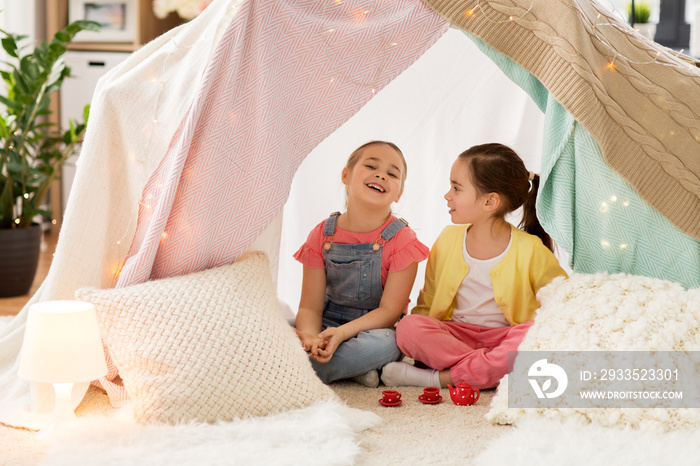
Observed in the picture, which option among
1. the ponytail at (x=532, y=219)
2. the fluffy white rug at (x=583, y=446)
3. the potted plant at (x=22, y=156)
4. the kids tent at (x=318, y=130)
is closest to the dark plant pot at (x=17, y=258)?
the potted plant at (x=22, y=156)

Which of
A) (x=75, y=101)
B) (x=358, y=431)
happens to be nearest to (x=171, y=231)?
(x=358, y=431)

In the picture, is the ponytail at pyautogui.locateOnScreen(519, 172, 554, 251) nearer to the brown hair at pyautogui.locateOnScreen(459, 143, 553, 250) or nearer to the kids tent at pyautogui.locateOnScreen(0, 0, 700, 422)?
the brown hair at pyautogui.locateOnScreen(459, 143, 553, 250)

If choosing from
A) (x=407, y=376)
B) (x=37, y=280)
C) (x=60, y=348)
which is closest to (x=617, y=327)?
(x=407, y=376)

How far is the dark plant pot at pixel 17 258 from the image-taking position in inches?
93.6

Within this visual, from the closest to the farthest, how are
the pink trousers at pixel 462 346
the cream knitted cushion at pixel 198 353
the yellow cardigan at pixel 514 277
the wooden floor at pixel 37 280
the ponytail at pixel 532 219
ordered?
the cream knitted cushion at pixel 198 353 → the pink trousers at pixel 462 346 → the yellow cardigan at pixel 514 277 → the ponytail at pixel 532 219 → the wooden floor at pixel 37 280

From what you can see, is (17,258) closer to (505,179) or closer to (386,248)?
(386,248)

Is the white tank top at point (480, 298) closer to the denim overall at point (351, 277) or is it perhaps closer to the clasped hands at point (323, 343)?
the denim overall at point (351, 277)

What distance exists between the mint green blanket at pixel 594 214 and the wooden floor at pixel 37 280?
166 cm

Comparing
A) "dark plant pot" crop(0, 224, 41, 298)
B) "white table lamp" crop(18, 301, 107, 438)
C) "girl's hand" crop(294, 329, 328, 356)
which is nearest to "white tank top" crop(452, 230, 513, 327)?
"girl's hand" crop(294, 329, 328, 356)

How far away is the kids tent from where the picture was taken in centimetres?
142

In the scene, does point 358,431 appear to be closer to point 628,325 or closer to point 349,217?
point 628,325

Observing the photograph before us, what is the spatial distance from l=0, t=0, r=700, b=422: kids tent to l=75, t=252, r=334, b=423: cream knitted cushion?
0.38ft

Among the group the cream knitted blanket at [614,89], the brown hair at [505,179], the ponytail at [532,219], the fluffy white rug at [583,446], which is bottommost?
the fluffy white rug at [583,446]

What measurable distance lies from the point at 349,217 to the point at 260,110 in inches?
18.3
